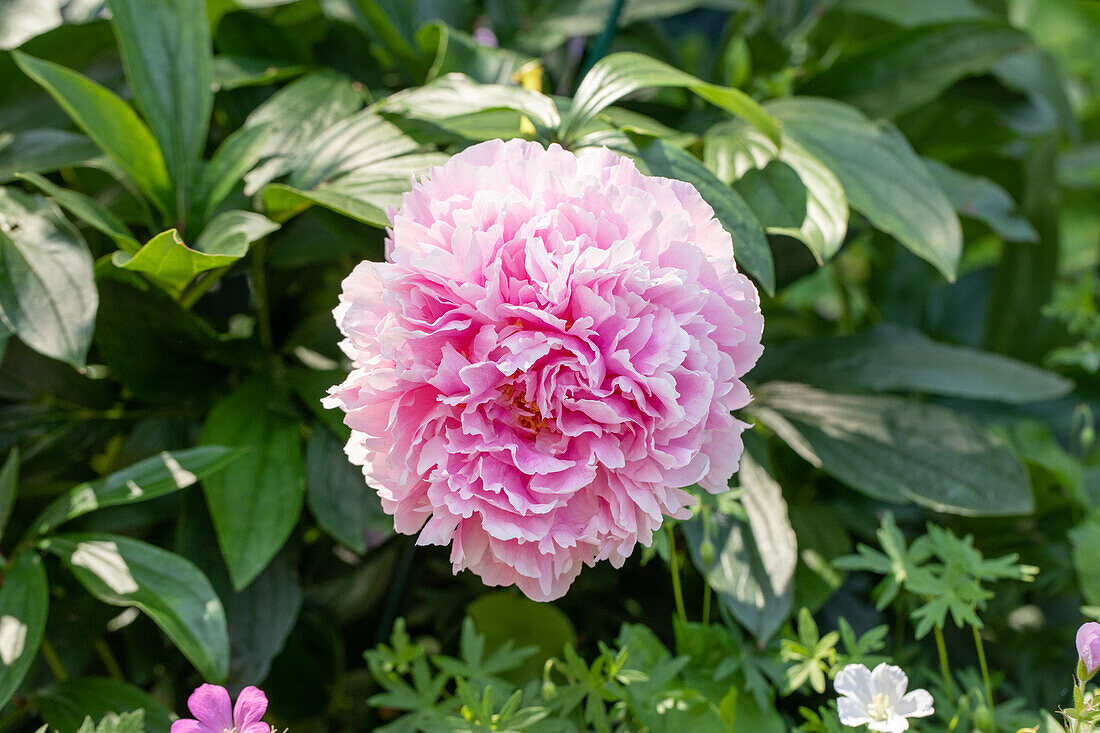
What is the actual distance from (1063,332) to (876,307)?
0.21 m

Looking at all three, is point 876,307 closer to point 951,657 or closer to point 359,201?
point 951,657

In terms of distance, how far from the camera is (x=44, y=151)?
0.69 m

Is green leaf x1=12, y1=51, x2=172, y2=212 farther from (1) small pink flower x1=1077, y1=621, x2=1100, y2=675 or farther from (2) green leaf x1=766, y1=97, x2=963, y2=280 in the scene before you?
(1) small pink flower x1=1077, y1=621, x2=1100, y2=675

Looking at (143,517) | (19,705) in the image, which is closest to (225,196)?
(143,517)

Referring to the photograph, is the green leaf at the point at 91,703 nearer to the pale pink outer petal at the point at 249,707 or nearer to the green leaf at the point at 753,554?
the pale pink outer petal at the point at 249,707

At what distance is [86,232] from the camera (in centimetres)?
72

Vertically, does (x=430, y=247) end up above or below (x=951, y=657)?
above

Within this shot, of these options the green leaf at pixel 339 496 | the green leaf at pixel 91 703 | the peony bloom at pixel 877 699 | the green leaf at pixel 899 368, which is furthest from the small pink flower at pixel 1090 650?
the green leaf at pixel 91 703

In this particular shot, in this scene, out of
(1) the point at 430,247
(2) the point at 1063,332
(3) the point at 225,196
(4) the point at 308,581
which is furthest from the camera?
(2) the point at 1063,332

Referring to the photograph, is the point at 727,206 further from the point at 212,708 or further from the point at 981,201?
the point at 981,201

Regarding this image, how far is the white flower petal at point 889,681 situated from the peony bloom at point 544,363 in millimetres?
149

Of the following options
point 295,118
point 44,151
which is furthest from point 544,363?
point 44,151

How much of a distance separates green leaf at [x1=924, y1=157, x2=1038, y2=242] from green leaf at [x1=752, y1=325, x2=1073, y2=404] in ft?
0.51

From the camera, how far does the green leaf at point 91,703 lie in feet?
1.96
